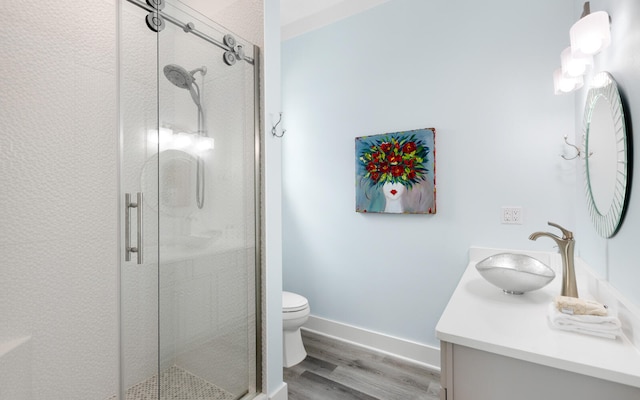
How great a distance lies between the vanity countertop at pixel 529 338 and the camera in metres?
0.82

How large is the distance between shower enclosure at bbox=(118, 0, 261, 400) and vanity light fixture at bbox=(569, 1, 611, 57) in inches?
56.1

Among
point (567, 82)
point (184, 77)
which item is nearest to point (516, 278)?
point (567, 82)

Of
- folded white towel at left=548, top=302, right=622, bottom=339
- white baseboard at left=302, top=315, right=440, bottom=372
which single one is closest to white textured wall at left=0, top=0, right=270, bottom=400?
white baseboard at left=302, top=315, right=440, bottom=372

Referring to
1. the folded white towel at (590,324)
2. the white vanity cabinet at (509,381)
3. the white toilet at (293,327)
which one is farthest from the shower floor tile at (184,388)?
the folded white towel at (590,324)

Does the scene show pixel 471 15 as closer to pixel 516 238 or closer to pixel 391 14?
pixel 391 14

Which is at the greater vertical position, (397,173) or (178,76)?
(178,76)

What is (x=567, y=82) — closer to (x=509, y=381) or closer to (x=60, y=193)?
(x=509, y=381)

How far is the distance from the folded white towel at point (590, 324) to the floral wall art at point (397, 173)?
3.91 feet

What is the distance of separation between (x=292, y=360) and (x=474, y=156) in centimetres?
190

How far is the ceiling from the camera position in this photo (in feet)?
8.31

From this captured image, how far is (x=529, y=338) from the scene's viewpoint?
0.96 m

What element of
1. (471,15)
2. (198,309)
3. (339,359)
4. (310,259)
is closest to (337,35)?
(471,15)

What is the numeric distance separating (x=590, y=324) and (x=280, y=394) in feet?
4.99

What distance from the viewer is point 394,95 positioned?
92.5 inches
